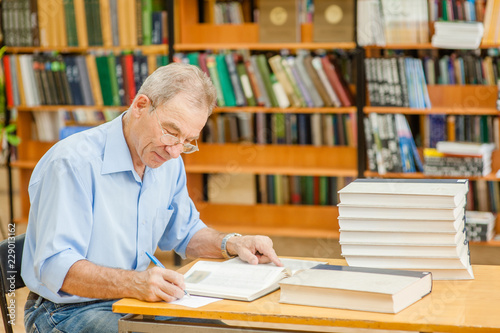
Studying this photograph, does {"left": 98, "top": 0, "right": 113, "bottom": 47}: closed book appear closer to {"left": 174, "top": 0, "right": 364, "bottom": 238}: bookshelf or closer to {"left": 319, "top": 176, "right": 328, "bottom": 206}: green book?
{"left": 174, "top": 0, "right": 364, "bottom": 238}: bookshelf

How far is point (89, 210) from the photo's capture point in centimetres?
162

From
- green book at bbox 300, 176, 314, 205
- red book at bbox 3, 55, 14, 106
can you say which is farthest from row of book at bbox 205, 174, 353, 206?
red book at bbox 3, 55, 14, 106

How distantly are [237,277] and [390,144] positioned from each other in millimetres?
2581

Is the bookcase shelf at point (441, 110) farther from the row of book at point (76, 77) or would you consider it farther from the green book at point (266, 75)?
the row of book at point (76, 77)

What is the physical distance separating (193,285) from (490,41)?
2897mm

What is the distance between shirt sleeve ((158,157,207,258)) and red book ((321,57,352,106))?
7.19 feet

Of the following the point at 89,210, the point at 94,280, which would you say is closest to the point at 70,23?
the point at 89,210

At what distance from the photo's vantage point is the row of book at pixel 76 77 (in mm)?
4180

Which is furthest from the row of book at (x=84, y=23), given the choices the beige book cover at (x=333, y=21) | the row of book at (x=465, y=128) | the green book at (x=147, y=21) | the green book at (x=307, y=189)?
the row of book at (x=465, y=128)

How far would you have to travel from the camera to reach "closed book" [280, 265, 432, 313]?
1335mm

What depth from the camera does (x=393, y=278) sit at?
1.42 metres

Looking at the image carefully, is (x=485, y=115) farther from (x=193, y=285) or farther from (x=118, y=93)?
(x=193, y=285)

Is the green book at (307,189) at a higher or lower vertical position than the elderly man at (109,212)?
lower

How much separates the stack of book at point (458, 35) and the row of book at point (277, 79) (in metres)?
0.61
